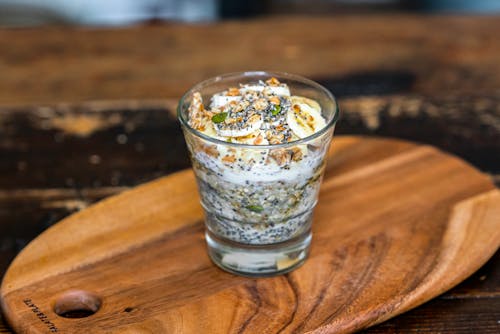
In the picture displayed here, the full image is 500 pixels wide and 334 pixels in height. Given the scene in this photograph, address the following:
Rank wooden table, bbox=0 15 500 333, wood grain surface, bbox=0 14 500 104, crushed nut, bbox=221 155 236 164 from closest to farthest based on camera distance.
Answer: crushed nut, bbox=221 155 236 164 → wooden table, bbox=0 15 500 333 → wood grain surface, bbox=0 14 500 104

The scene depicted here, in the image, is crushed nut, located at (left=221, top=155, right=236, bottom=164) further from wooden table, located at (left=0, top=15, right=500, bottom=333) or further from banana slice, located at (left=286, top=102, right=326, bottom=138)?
wooden table, located at (left=0, top=15, right=500, bottom=333)

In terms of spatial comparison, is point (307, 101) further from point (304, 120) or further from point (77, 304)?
point (77, 304)

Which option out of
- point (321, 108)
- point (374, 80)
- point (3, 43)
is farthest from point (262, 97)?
point (3, 43)

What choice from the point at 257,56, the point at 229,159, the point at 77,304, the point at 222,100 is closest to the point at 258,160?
the point at 229,159

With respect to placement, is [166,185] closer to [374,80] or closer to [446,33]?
[374,80]

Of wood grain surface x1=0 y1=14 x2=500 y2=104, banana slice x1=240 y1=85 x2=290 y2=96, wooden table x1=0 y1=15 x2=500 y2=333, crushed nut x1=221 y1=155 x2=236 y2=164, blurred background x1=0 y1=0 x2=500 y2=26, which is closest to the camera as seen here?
crushed nut x1=221 y1=155 x2=236 y2=164

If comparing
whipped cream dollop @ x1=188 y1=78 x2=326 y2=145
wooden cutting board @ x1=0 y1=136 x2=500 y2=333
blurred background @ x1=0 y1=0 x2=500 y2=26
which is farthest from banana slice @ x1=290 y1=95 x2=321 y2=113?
blurred background @ x1=0 y1=0 x2=500 y2=26
